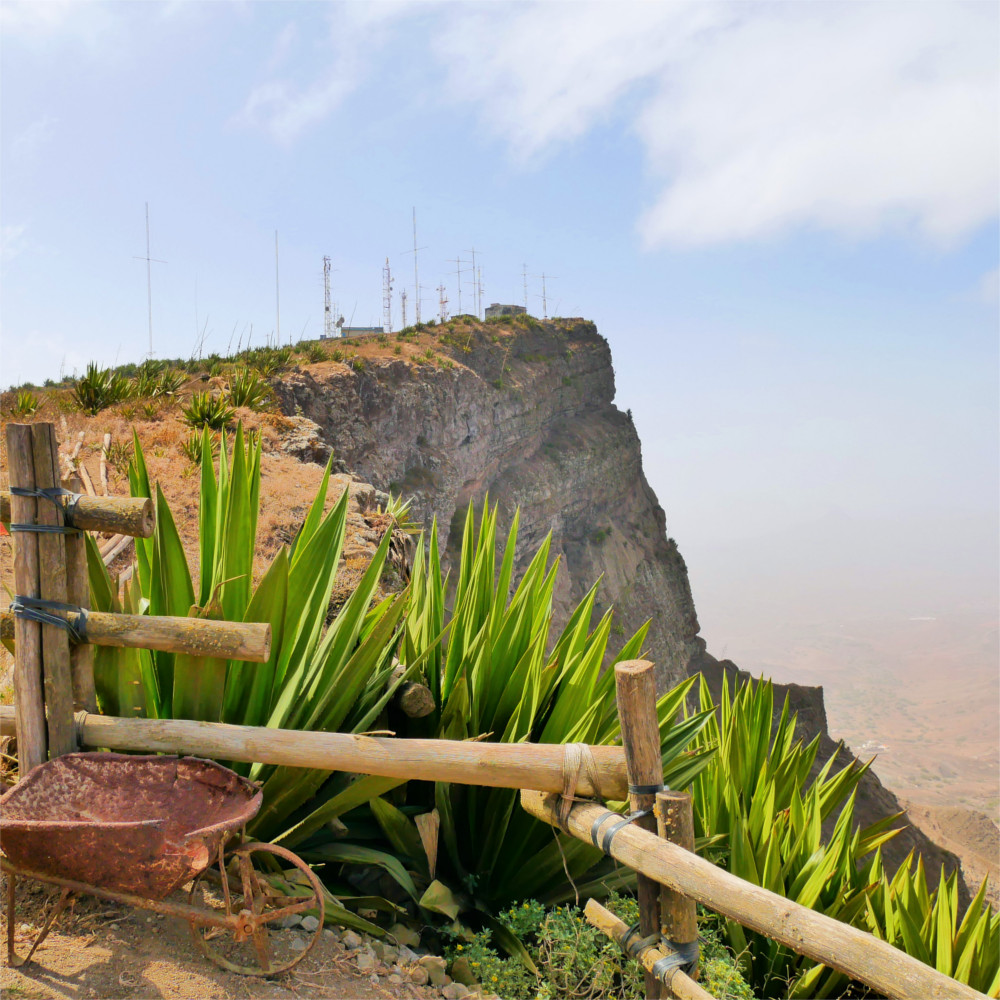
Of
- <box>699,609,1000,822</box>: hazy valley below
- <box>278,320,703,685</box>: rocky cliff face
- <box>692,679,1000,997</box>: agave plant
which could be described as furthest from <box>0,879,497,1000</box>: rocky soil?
<box>699,609,1000,822</box>: hazy valley below

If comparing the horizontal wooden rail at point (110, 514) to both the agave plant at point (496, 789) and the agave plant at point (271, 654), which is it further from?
Result: the agave plant at point (496, 789)

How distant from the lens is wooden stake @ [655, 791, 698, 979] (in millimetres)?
1965

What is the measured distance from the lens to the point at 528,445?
104 ft

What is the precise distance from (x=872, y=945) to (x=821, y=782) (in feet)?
6.98

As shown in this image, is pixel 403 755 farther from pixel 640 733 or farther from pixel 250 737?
pixel 640 733

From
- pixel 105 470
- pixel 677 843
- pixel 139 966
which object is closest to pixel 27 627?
pixel 139 966

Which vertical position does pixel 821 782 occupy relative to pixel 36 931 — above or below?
below

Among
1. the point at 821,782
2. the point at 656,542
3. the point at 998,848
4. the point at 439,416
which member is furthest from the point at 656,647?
the point at 821,782

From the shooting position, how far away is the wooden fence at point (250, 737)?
6.57ft

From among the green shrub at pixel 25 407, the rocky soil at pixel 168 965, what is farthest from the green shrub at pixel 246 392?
the rocky soil at pixel 168 965

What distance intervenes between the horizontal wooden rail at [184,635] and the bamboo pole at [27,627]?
0.44 feet

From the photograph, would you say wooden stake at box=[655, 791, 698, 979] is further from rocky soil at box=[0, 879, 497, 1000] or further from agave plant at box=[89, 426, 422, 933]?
agave plant at box=[89, 426, 422, 933]

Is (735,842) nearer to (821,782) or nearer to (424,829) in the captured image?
(821,782)

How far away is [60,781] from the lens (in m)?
2.04
